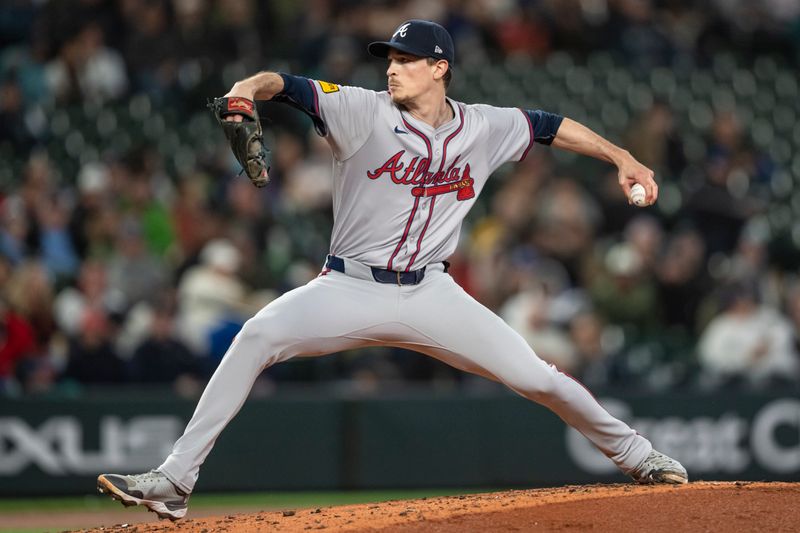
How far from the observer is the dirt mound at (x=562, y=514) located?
194 inches

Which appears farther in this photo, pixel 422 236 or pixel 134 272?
pixel 134 272

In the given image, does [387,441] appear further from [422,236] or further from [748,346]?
[422,236]

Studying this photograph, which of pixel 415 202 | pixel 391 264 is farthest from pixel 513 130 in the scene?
pixel 391 264

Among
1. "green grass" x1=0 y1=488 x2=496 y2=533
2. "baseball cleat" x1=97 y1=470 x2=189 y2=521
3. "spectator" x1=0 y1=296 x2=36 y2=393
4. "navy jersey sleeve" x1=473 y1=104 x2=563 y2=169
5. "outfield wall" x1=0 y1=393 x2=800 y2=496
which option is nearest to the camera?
"baseball cleat" x1=97 y1=470 x2=189 y2=521

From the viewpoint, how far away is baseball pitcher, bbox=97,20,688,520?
5.01 meters

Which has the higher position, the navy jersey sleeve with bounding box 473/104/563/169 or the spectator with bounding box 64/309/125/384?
the navy jersey sleeve with bounding box 473/104/563/169

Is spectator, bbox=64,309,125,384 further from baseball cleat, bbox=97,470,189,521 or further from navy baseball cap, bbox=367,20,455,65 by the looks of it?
navy baseball cap, bbox=367,20,455,65

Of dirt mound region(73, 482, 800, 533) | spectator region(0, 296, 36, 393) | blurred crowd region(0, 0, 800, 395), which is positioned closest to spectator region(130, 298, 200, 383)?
blurred crowd region(0, 0, 800, 395)

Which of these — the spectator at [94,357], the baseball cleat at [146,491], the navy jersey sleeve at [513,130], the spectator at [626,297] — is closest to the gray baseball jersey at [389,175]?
the navy jersey sleeve at [513,130]

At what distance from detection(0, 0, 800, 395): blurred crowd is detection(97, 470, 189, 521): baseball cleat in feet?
14.0

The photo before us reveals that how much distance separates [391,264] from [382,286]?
10cm

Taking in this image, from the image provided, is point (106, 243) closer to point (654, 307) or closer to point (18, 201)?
point (18, 201)

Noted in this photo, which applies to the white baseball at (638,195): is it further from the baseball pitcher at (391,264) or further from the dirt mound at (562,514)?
the dirt mound at (562,514)

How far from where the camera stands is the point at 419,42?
5180mm
